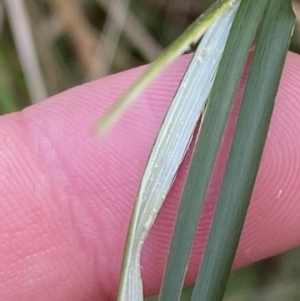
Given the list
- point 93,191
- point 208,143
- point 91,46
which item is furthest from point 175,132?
point 91,46

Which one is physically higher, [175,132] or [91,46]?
[91,46]

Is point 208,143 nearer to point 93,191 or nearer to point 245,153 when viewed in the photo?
point 245,153

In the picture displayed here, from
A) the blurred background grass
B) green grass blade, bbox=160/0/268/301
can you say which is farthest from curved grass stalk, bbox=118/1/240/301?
the blurred background grass

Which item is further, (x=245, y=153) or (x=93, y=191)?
(x=93, y=191)

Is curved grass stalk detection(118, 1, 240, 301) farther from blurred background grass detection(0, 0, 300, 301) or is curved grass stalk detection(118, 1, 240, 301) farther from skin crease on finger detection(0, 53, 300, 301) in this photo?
blurred background grass detection(0, 0, 300, 301)

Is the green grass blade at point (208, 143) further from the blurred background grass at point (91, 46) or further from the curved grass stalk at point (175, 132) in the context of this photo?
the blurred background grass at point (91, 46)

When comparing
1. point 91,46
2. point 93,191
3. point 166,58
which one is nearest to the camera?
point 166,58

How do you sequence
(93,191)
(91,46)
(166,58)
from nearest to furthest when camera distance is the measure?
(166,58) → (93,191) → (91,46)
